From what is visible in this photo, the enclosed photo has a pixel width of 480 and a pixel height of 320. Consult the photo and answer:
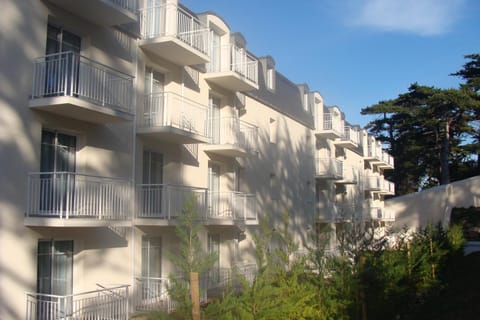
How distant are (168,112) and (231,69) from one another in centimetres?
458

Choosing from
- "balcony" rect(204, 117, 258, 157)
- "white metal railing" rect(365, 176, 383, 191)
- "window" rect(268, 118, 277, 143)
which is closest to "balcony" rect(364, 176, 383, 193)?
"white metal railing" rect(365, 176, 383, 191)

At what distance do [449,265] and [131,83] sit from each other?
15.6 metres

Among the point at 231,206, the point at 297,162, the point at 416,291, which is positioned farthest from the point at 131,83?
the point at 297,162

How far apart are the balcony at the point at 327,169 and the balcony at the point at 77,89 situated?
1837 cm

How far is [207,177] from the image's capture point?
17234 mm

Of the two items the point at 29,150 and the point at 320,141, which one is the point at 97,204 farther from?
the point at 320,141

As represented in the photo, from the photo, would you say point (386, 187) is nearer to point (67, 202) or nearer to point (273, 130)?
point (273, 130)

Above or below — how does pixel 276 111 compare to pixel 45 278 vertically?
above

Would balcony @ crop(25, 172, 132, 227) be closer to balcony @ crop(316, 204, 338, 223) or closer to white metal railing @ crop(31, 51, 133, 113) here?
white metal railing @ crop(31, 51, 133, 113)

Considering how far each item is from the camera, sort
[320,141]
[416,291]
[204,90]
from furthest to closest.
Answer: [320,141]
[204,90]
[416,291]

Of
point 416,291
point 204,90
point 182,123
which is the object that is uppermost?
point 204,90

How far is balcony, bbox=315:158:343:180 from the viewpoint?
94.6ft

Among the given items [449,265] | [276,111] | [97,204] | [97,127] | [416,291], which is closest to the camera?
[97,204]

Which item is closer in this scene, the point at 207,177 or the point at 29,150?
the point at 29,150
